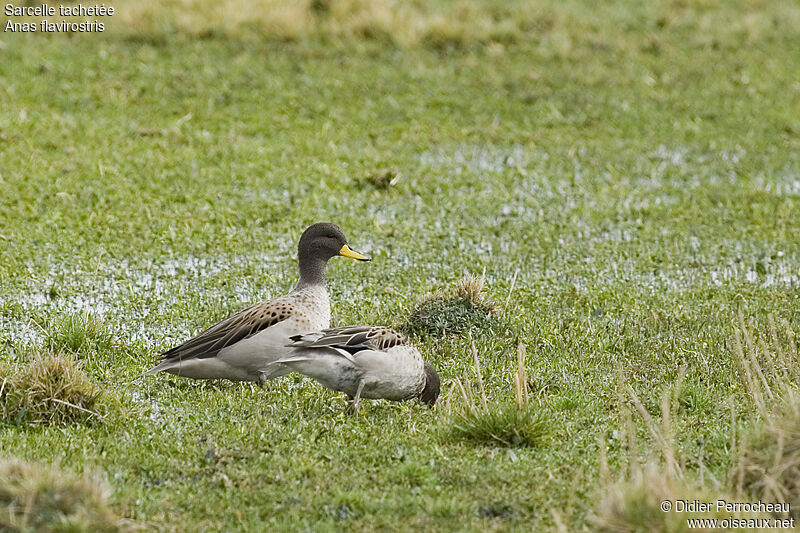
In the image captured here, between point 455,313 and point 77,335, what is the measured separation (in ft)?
10.3

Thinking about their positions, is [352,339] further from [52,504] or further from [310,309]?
[52,504]

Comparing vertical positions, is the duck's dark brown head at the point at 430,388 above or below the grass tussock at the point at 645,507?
below

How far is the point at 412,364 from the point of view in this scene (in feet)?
28.1

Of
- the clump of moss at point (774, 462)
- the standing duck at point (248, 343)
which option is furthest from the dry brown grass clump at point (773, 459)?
the standing duck at point (248, 343)

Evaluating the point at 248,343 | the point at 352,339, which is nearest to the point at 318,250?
the point at 248,343

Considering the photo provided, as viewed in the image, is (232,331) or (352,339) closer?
(352,339)

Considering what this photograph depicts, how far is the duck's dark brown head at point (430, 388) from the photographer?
8766 millimetres

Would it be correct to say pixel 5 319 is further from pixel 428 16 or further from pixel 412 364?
pixel 428 16

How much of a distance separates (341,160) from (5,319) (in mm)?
6922

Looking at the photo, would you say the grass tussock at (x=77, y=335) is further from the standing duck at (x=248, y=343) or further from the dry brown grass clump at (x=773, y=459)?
the dry brown grass clump at (x=773, y=459)

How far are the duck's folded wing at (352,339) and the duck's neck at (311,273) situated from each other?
52.1 inches

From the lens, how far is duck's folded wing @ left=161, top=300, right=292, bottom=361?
356 inches

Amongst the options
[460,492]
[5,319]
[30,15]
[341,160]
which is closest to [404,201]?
[341,160]

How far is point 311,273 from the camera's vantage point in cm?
1005
